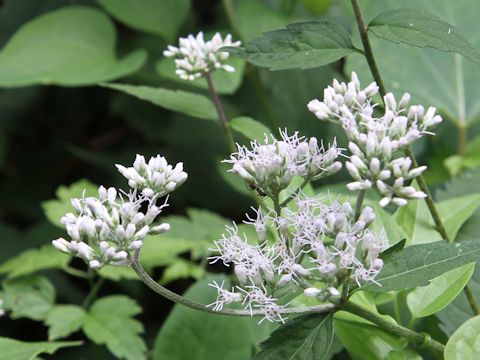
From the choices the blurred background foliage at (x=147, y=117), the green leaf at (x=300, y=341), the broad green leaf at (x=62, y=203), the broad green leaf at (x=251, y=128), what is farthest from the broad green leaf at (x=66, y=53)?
the green leaf at (x=300, y=341)

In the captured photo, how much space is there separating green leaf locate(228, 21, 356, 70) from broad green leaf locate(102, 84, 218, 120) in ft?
1.78

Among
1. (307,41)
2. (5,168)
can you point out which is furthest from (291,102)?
(307,41)

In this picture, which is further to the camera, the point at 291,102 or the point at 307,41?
the point at 291,102

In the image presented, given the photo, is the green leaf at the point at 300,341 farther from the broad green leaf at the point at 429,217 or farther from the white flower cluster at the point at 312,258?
the broad green leaf at the point at 429,217

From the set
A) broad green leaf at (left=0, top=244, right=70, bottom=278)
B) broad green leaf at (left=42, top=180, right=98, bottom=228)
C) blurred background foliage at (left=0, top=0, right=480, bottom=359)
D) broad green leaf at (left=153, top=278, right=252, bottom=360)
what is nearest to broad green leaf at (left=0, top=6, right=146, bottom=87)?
blurred background foliage at (left=0, top=0, right=480, bottom=359)

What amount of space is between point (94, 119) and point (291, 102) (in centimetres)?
123

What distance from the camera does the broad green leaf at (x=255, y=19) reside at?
2967 millimetres

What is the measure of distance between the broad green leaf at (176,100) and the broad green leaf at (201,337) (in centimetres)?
49

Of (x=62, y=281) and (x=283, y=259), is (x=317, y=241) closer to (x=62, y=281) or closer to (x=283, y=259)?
(x=283, y=259)

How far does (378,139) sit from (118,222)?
19.4 inches

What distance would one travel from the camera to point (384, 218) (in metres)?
1.68

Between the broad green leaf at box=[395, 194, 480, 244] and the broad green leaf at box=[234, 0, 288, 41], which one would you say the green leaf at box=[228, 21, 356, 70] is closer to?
the broad green leaf at box=[395, 194, 480, 244]

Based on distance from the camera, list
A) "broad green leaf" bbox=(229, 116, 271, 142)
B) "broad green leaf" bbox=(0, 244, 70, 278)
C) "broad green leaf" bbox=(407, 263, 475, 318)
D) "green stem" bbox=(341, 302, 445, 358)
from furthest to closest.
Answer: "broad green leaf" bbox=(0, 244, 70, 278), "broad green leaf" bbox=(229, 116, 271, 142), "broad green leaf" bbox=(407, 263, 475, 318), "green stem" bbox=(341, 302, 445, 358)

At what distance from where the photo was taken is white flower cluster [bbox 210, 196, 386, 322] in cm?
129
